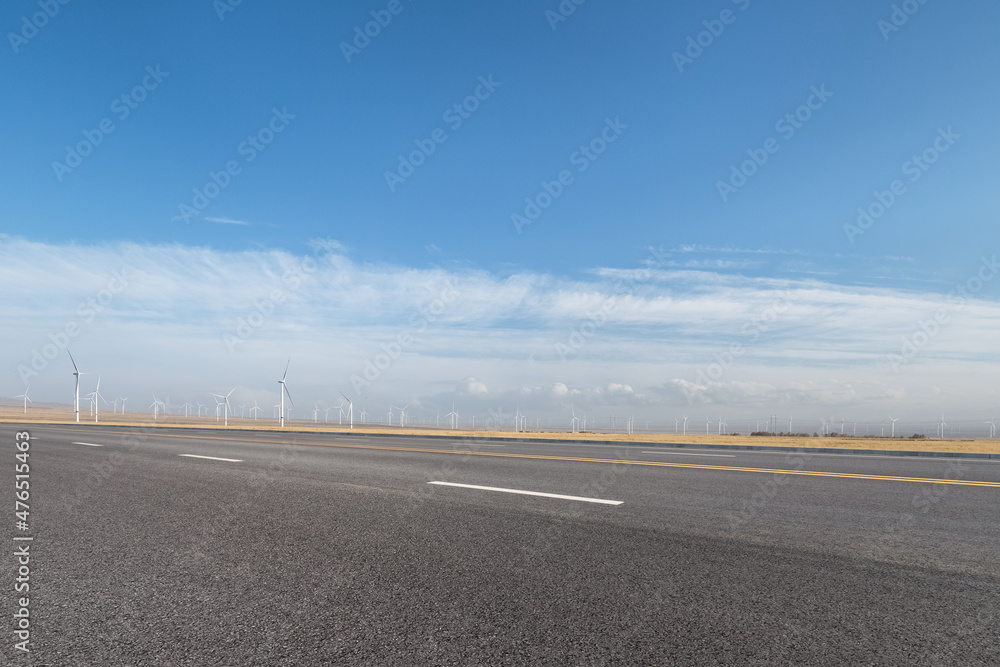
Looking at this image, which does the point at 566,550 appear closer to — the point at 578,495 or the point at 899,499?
the point at 578,495

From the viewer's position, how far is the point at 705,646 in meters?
2.62

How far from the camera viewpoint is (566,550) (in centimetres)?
428

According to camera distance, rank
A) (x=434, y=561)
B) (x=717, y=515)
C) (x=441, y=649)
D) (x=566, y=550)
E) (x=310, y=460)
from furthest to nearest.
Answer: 1. (x=310, y=460)
2. (x=717, y=515)
3. (x=566, y=550)
4. (x=434, y=561)
5. (x=441, y=649)

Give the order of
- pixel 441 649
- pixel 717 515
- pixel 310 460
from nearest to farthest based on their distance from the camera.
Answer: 1. pixel 441 649
2. pixel 717 515
3. pixel 310 460

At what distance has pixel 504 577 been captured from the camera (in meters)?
3.62

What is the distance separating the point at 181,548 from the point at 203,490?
128 inches

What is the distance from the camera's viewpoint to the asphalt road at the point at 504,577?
2.63 metres

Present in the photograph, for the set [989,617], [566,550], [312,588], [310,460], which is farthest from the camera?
[310,460]

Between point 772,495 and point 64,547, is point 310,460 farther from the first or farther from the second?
point 772,495

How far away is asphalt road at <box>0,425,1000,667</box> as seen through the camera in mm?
2629

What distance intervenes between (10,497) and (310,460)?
507 centimetres

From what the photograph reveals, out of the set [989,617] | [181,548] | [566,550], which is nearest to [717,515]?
[566,550]

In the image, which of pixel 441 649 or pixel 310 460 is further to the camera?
pixel 310 460

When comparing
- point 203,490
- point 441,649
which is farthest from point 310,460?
point 441,649
